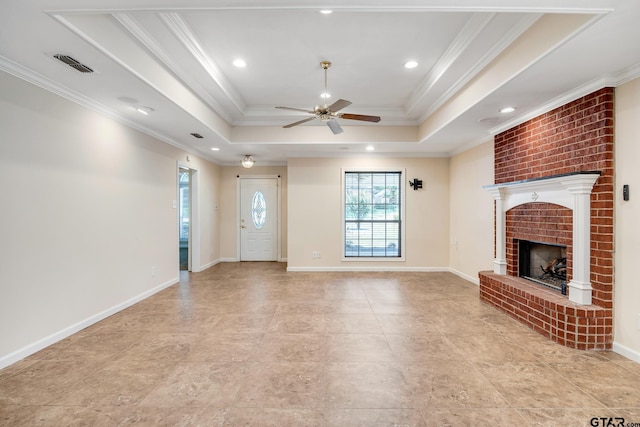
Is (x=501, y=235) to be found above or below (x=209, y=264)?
above

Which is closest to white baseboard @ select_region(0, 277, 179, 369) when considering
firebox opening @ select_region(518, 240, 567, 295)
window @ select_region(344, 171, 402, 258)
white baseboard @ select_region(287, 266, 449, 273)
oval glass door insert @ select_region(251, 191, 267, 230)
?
white baseboard @ select_region(287, 266, 449, 273)

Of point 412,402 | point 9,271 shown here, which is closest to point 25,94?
point 9,271

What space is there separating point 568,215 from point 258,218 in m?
5.92

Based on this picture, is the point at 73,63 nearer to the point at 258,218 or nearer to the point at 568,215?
the point at 568,215

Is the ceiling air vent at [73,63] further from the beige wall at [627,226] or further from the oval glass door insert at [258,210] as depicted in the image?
the oval glass door insert at [258,210]

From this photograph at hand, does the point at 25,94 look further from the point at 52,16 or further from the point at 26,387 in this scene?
the point at 26,387

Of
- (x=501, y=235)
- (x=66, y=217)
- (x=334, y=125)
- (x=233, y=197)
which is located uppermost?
(x=334, y=125)

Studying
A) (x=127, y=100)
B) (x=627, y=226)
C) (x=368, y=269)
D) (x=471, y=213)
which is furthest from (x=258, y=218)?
(x=627, y=226)

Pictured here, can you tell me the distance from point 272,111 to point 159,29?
2425 millimetres

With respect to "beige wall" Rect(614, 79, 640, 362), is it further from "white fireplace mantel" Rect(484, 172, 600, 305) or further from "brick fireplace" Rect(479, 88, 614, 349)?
"white fireplace mantel" Rect(484, 172, 600, 305)

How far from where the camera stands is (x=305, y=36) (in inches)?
113

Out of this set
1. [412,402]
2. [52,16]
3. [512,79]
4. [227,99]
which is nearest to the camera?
[52,16]

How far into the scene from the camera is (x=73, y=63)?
8.01 feet

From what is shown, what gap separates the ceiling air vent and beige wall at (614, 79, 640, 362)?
456 cm
